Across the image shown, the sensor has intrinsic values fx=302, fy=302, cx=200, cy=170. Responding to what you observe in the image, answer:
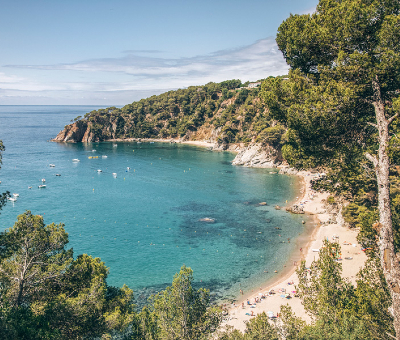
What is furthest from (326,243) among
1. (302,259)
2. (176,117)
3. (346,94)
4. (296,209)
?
(176,117)

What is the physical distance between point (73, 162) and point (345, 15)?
4037 inches

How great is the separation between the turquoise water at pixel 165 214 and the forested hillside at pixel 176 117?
1702 inches

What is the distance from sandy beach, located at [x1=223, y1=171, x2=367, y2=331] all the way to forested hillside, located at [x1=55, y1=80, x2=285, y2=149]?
293 ft

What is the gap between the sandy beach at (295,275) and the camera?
29.0 meters

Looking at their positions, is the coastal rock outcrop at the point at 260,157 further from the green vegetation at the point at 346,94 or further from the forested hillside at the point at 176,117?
the green vegetation at the point at 346,94

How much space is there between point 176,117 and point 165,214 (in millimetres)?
115163

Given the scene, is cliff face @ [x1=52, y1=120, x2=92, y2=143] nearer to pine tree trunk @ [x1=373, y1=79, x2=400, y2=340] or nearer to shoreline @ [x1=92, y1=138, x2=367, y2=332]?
shoreline @ [x1=92, y1=138, x2=367, y2=332]

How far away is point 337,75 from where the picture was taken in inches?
522

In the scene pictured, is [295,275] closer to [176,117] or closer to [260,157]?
[260,157]

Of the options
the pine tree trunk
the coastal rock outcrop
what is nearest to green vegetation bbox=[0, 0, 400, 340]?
the pine tree trunk

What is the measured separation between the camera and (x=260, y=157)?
97938 mm

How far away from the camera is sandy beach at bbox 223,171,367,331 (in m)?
29.0

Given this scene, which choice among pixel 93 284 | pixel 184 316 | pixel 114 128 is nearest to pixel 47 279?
pixel 93 284

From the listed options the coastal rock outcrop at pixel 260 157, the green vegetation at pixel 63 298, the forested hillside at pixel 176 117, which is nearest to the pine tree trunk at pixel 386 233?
the green vegetation at pixel 63 298
